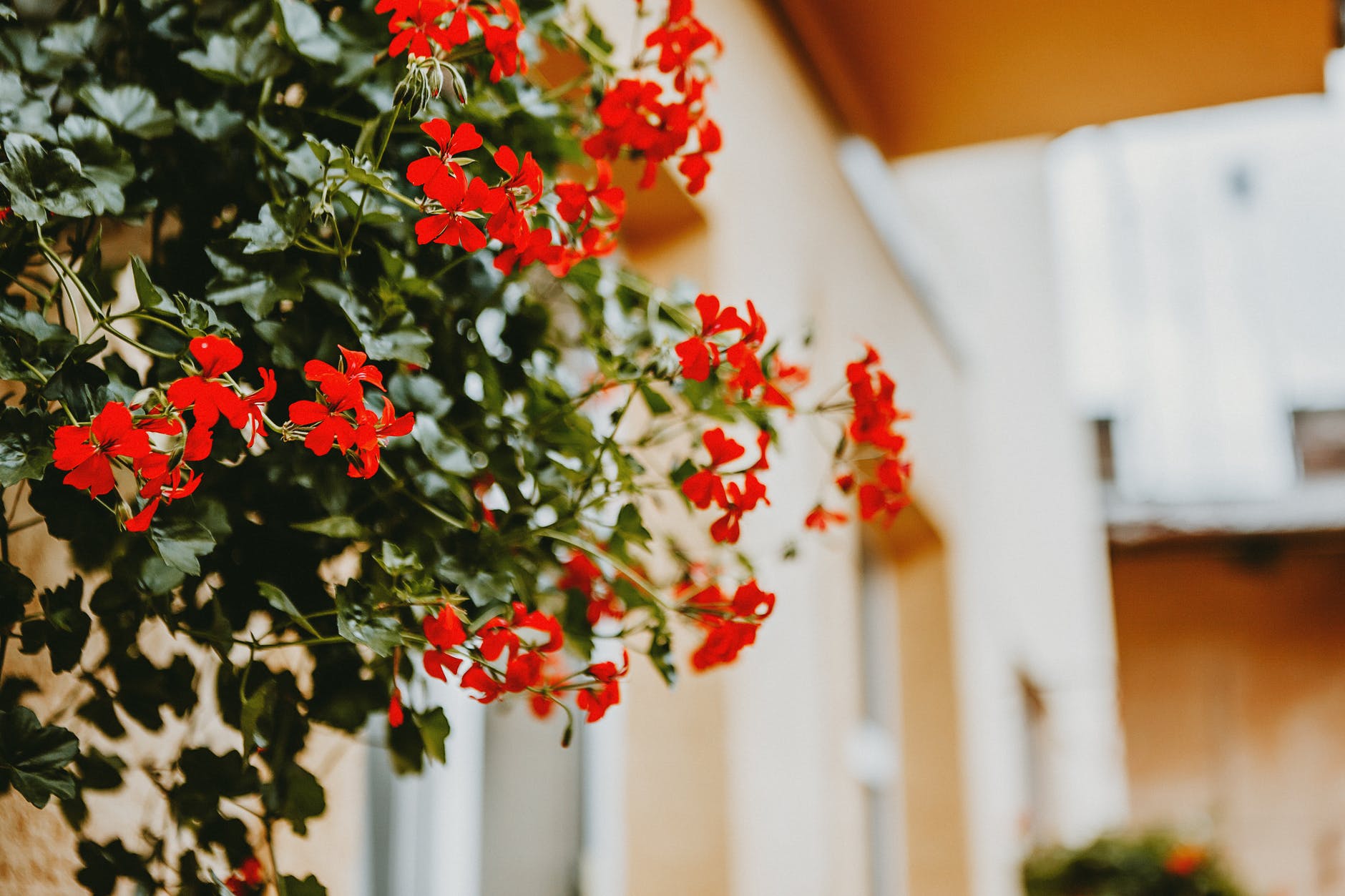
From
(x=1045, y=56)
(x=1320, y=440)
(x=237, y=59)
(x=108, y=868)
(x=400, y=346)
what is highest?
(x=1320, y=440)

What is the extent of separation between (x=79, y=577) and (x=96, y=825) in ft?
1.77

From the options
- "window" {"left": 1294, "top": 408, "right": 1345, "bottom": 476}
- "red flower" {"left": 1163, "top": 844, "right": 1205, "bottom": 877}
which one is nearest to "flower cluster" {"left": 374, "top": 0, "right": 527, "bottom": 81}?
"red flower" {"left": 1163, "top": 844, "right": 1205, "bottom": 877}

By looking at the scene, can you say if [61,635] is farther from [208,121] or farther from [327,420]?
[208,121]

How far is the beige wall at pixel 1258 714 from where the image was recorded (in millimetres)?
8906

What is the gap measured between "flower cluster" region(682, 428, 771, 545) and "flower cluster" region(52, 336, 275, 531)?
1.15 ft

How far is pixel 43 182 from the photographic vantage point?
2.62 ft

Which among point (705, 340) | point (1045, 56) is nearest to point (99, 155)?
point (705, 340)

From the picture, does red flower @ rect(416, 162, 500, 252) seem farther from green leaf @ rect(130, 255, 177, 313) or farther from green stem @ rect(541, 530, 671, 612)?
green stem @ rect(541, 530, 671, 612)

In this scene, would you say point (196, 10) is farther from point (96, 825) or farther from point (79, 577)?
point (96, 825)

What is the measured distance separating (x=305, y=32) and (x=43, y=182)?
0.83ft

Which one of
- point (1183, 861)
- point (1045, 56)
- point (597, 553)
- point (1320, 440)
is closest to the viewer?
point (597, 553)

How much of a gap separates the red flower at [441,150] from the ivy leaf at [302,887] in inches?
17.4

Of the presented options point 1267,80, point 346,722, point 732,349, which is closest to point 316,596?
point 346,722

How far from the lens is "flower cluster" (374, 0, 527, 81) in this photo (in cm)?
88
